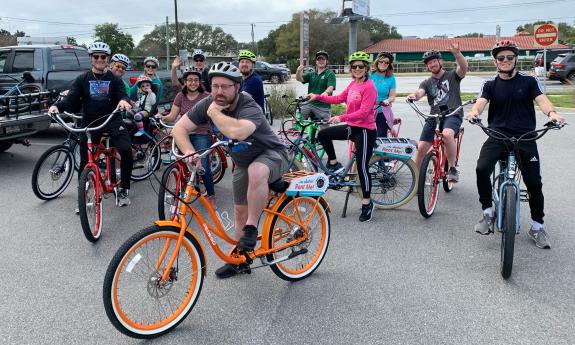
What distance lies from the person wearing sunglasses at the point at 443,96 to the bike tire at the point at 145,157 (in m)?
3.85

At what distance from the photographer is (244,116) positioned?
3434 mm

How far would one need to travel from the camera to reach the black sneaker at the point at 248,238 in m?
3.57

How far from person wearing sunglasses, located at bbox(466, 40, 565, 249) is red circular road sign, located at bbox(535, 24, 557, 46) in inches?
615

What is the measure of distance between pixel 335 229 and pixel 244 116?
2234mm

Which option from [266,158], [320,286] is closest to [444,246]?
[320,286]

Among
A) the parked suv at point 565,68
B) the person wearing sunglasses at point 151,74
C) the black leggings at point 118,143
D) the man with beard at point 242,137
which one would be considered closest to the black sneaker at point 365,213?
the man with beard at point 242,137

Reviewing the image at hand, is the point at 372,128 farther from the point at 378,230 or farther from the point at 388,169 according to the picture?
the point at 378,230

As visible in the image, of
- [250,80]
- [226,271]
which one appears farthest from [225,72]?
[250,80]

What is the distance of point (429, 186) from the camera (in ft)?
18.7

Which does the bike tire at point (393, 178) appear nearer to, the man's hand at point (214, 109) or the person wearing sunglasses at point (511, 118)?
the person wearing sunglasses at point (511, 118)

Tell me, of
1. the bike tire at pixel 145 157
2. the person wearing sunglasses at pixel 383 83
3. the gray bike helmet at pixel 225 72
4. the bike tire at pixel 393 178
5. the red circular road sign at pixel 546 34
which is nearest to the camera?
the gray bike helmet at pixel 225 72

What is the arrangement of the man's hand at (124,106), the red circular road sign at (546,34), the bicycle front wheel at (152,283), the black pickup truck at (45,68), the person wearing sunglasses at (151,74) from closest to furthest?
1. the bicycle front wheel at (152,283)
2. the man's hand at (124,106)
3. the person wearing sunglasses at (151,74)
4. the black pickup truck at (45,68)
5. the red circular road sign at (546,34)

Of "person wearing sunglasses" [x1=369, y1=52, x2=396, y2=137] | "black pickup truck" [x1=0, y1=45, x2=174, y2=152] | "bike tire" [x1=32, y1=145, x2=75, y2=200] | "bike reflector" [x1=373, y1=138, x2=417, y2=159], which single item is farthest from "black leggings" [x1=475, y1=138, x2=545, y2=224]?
"black pickup truck" [x1=0, y1=45, x2=174, y2=152]

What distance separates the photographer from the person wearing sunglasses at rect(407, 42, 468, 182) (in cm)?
593
